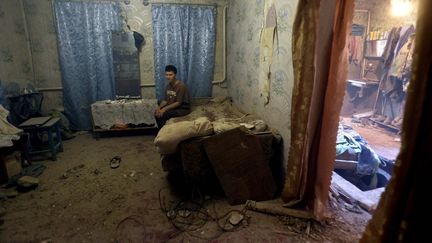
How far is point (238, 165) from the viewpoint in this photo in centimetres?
238

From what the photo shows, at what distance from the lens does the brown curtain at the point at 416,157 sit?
0.91 m

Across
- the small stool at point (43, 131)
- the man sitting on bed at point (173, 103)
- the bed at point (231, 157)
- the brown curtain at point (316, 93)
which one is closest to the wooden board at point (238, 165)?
the bed at point (231, 157)

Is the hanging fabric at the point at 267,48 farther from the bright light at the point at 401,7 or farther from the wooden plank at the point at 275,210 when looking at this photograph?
the bright light at the point at 401,7

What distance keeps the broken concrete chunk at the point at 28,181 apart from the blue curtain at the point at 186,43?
237 centimetres

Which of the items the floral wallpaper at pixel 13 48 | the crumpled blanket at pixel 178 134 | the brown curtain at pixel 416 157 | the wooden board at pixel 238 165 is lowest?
the wooden board at pixel 238 165

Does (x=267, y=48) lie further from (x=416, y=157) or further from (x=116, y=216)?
(x=116, y=216)

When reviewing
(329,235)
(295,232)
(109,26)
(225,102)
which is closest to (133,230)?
(295,232)

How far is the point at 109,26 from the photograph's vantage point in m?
4.15

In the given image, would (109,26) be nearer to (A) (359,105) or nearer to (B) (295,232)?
(B) (295,232)

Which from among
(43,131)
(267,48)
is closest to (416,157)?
(267,48)

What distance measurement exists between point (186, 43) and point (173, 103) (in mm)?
1239

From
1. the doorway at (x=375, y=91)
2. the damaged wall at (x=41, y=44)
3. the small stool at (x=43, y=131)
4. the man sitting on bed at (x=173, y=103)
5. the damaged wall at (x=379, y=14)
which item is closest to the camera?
the small stool at (x=43, y=131)

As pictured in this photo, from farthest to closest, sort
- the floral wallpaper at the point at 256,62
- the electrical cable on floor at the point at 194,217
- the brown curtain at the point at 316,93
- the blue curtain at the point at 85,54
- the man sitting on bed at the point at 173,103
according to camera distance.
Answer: the blue curtain at the point at 85,54 → the man sitting on bed at the point at 173,103 → the floral wallpaper at the point at 256,62 → the electrical cable on floor at the point at 194,217 → the brown curtain at the point at 316,93

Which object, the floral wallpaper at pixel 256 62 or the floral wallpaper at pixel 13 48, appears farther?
the floral wallpaper at pixel 13 48
